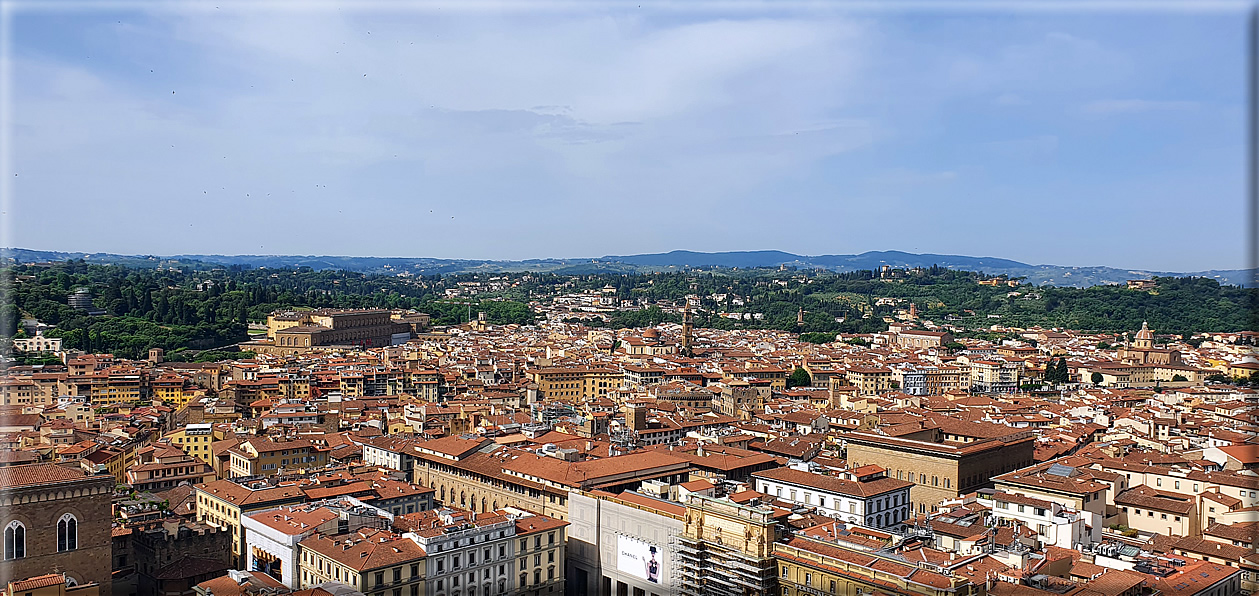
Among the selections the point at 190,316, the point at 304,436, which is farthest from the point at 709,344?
the point at 304,436

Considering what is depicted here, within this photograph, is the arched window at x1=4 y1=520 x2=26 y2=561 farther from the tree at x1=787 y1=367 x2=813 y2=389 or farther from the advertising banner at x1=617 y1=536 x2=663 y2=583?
Result: the tree at x1=787 y1=367 x2=813 y2=389

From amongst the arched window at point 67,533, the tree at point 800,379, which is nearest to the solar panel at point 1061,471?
the arched window at point 67,533

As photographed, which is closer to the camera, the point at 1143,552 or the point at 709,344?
the point at 1143,552

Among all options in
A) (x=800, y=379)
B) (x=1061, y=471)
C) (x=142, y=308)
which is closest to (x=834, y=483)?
(x=1061, y=471)

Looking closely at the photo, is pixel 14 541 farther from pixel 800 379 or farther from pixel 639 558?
pixel 800 379

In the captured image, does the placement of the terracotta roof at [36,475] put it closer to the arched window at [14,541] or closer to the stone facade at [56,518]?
the stone facade at [56,518]

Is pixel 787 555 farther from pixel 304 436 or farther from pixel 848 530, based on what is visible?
pixel 304 436
